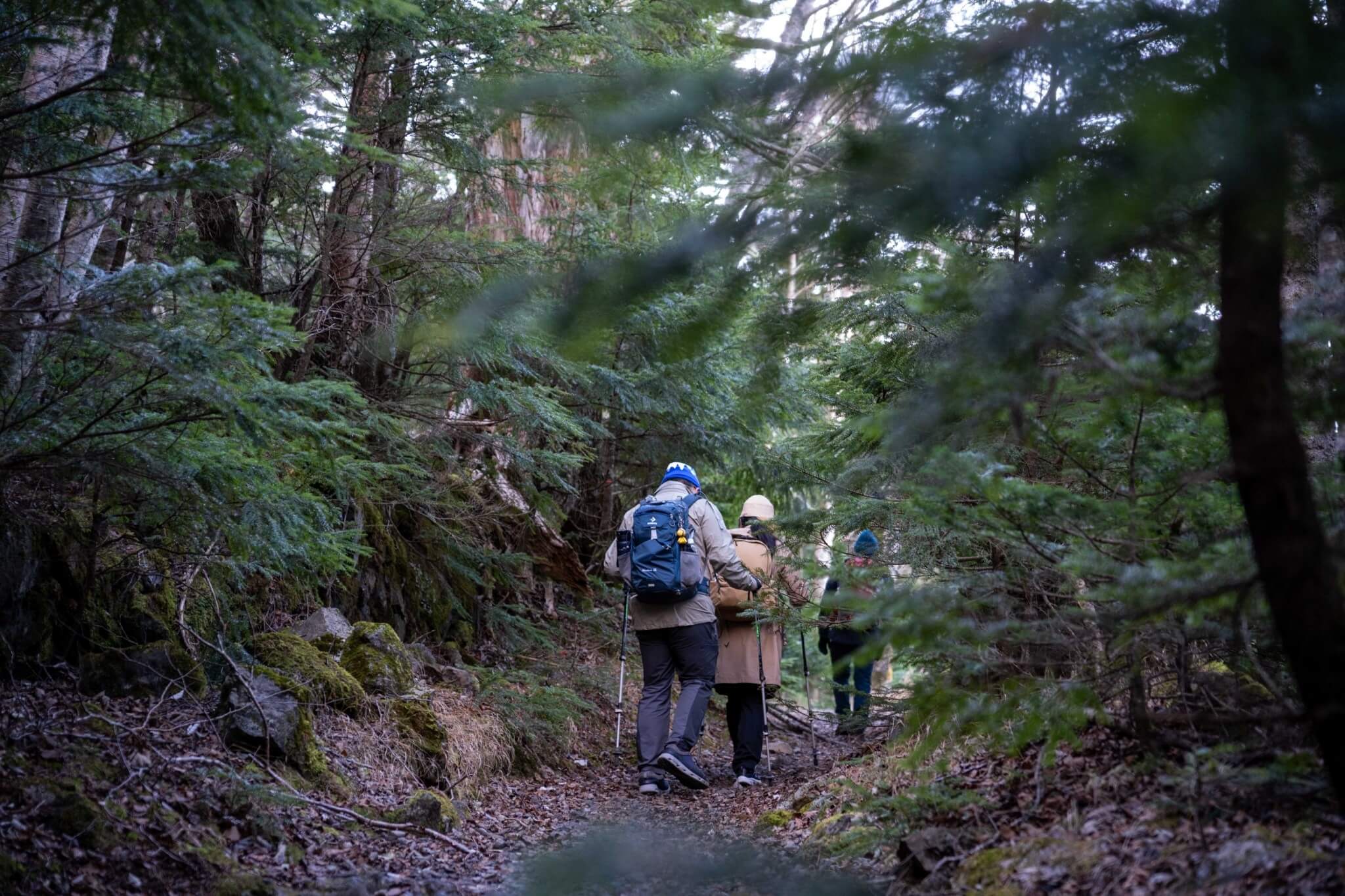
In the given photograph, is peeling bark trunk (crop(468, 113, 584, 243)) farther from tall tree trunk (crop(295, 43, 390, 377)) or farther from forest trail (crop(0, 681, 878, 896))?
forest trail (crop(0, 681, 878, 896))

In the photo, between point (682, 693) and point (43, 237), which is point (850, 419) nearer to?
point (682, 693)

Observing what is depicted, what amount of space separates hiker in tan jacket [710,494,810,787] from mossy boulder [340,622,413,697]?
2592 mm

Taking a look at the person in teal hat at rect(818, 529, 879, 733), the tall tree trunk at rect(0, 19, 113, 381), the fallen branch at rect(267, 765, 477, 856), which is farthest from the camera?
the person in teal hat at rect(818, 529, 879, 733)

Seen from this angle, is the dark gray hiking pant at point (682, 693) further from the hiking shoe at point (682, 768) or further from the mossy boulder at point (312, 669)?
the mossy boulder at point (312, 669)

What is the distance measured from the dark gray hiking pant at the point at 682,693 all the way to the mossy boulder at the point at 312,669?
221 centimetres

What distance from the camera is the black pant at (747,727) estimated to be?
8.05 metres

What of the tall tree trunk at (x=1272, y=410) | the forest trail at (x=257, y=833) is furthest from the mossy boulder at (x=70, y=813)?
the tall tree trunk at (x=1272, y=410)

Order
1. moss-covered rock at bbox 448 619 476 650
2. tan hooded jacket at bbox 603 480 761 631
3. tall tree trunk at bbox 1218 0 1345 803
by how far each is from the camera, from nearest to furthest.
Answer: tall tree trunk at bbox 1218 0 1345 803 < tan hooded jacket at bbox 603 480 761 631 < moss-covered rock at bbox 448 619 476 650

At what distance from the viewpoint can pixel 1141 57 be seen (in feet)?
9.96

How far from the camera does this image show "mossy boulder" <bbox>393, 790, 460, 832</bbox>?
18.4 feet

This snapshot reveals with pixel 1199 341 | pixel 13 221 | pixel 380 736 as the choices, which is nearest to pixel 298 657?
pixel 380 736

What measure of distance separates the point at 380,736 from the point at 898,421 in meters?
4.78

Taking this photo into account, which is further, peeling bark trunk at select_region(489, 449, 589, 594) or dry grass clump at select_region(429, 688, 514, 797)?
peeling bark trunk at select_region(489, 449, 589, 594)

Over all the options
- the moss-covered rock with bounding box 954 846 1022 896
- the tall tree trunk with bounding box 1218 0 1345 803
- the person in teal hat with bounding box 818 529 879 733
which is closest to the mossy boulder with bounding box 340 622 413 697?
the person in teal hat with bounding box 818 529 879 733
